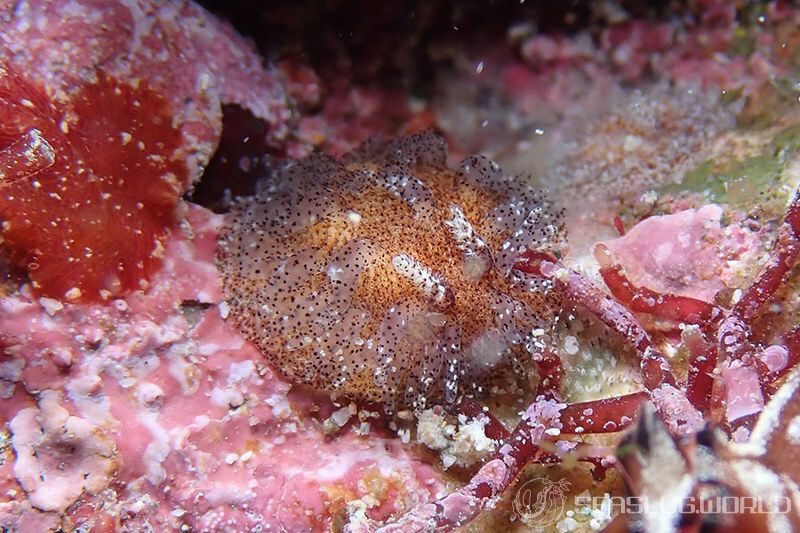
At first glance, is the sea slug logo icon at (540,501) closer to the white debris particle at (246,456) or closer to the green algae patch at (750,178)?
the white debris particle at (246,456)

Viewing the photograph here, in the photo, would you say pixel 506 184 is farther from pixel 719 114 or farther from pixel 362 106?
pixel 719 114

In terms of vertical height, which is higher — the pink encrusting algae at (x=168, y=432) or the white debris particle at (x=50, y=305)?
the white debris particle at (x=50, y=305)

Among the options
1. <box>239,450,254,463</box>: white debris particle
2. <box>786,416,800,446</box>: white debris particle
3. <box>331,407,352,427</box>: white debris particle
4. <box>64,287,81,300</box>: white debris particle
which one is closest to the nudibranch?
<box>331,407,352,427</box>: white debris particle

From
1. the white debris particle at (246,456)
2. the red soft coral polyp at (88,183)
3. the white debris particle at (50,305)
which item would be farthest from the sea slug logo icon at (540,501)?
the white debris particle at (50,305)

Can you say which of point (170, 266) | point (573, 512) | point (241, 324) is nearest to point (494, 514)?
point (573, 512)

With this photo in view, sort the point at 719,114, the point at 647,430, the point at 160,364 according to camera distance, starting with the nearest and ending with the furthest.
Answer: the point at 647,430, the point at 160,364, the point at 719,114

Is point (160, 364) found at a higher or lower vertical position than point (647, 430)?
lower
